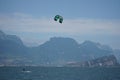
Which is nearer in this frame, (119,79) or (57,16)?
(57,16)

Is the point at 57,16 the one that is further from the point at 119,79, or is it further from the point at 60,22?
the point at 119,79

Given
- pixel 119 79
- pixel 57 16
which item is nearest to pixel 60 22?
pixel 57 16

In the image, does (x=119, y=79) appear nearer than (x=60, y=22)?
No
